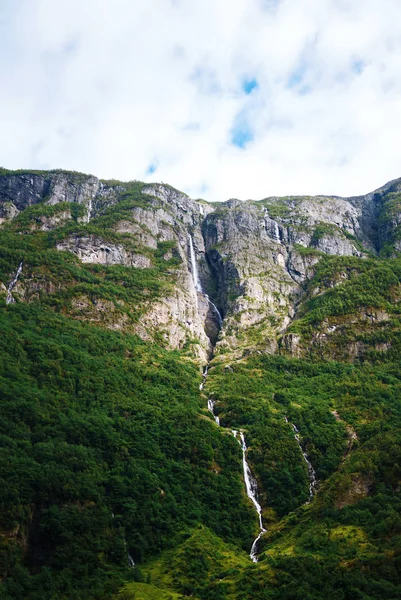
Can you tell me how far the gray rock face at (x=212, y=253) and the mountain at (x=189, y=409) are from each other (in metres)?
0.74

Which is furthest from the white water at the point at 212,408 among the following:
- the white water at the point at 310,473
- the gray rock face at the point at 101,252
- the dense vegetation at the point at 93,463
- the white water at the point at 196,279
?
the gray rock face at the point at 101,252

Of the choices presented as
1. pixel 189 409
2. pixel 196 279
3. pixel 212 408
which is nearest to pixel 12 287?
pixel 189 409

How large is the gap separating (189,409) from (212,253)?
89189 mm

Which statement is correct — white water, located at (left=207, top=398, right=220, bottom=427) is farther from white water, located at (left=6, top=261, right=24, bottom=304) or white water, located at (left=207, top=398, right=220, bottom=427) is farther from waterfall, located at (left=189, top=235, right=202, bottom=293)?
waterfall, located at (left=189, top=235, right=202, bottom=293)


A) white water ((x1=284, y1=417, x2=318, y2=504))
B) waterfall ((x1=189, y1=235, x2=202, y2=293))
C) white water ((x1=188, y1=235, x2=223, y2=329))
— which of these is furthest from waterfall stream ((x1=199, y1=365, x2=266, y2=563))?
waterfall ((x1=189, y1=235, x2=202, y2=293))

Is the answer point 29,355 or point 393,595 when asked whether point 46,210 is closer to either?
point 29,355

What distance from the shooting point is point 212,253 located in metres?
182

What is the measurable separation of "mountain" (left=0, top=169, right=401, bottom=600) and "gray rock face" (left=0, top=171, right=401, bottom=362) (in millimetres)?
740

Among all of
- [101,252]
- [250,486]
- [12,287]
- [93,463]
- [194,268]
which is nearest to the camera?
[93,463]

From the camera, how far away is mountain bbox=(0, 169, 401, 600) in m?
64.6

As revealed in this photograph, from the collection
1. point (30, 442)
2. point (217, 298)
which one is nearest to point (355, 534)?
point (30, 442)

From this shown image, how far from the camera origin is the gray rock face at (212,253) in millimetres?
143125

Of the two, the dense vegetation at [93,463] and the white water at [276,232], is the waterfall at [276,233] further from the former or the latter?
the dense vegetation at [93,463]

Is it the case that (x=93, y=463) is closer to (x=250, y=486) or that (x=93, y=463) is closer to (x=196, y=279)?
(x=250, y=486)
